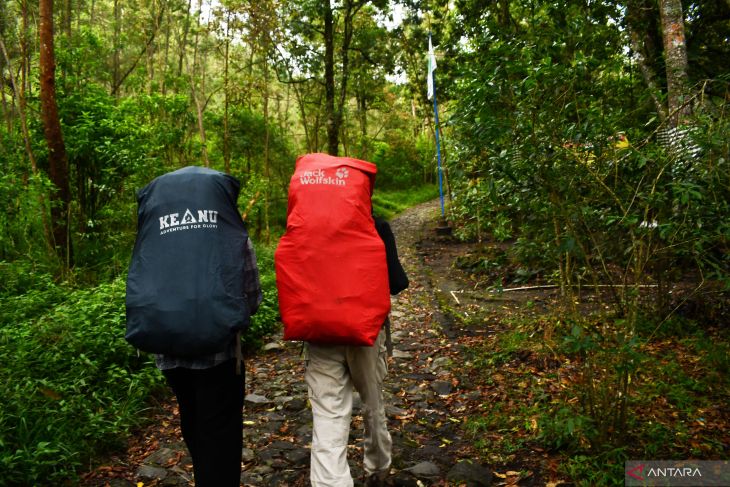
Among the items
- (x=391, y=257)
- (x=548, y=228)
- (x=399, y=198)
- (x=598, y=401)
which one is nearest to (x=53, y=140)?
(x=391, y=257)

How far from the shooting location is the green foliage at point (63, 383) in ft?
10.9

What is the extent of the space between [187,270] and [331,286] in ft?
2.30

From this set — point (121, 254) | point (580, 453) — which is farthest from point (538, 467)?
point (121, 254)

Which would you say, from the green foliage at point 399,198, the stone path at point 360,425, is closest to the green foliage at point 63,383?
the stone path at point 360,425

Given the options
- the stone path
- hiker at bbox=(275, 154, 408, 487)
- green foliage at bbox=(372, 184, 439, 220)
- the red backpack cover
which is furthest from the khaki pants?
green foliage at bbox=(372, 184, 439, 220)

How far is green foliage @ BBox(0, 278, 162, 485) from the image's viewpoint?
10.9 ft

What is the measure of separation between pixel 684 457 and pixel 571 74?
2593 mm

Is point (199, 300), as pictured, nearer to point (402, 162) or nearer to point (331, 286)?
point (331, 286)

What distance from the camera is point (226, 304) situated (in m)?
2.33

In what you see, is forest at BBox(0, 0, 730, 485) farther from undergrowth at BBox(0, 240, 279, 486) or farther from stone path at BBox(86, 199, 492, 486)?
stone path at BBox(86, 199, 492, 486)

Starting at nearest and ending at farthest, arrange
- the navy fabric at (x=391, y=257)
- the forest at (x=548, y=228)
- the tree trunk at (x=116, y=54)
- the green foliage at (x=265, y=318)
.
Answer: the navy fabric at (x=391, y=257), the forest at (x=548, y=228), the green foliage at (x=265, y=318), the tree trunk at (x=116, y=54)

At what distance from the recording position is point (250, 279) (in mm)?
2582

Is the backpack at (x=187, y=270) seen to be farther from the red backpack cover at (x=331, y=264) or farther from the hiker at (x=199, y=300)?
the red backpack cover at (x=331, y=264)

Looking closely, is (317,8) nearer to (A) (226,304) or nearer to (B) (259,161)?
(B) (259,161)
